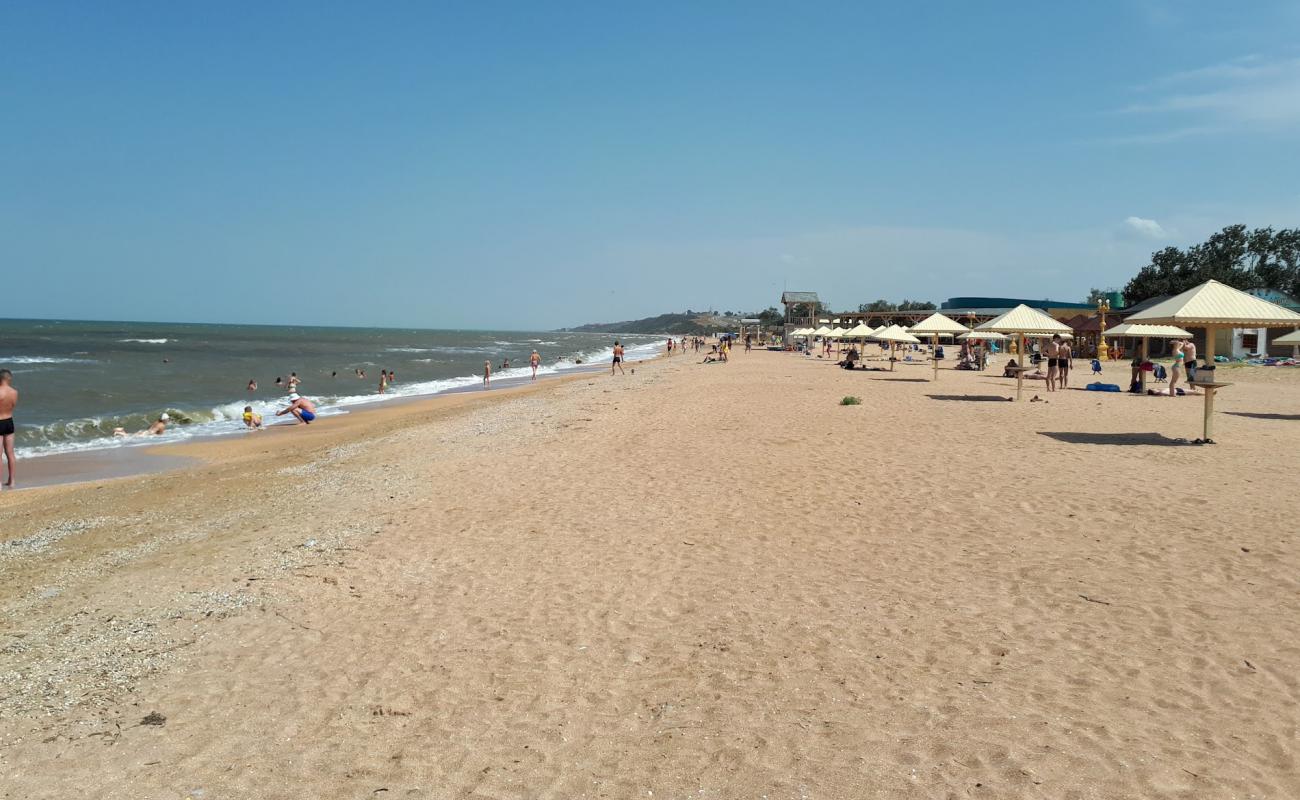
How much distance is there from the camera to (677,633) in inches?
181

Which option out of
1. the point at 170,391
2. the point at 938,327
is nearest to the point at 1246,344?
the point at 938,327

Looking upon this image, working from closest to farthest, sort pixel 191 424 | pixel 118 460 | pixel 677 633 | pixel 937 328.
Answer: pixel 677 633 → pixel 118 460 → pixel 191 424 → pixel 937 328

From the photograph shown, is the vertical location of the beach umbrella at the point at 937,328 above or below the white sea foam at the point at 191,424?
above

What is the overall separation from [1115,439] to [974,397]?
624cm

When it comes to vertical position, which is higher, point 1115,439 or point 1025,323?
point 1025,323

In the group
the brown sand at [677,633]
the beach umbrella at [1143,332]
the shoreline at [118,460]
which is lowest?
the shoreline at [118,460]

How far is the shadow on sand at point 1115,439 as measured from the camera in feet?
34.2

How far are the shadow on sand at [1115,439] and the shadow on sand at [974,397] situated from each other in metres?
4.83

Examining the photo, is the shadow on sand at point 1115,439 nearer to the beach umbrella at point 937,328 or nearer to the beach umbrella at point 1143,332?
the beach umbrella at point 1143,332

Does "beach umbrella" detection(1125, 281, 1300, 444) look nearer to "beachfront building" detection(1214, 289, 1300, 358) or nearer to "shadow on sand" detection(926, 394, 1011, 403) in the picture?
"shadow on sand" detection(926, 394, 1011, 403)

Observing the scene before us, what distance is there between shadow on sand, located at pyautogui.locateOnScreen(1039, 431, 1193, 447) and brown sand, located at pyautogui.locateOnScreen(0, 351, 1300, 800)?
0.97 m

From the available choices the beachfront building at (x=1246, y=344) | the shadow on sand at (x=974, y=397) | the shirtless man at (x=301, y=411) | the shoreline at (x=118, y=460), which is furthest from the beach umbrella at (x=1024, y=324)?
the beachfront building at (x=1246, y=344)

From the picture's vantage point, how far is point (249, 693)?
4.08m

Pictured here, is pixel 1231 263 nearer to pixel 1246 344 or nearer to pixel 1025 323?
pixel 1246 344
